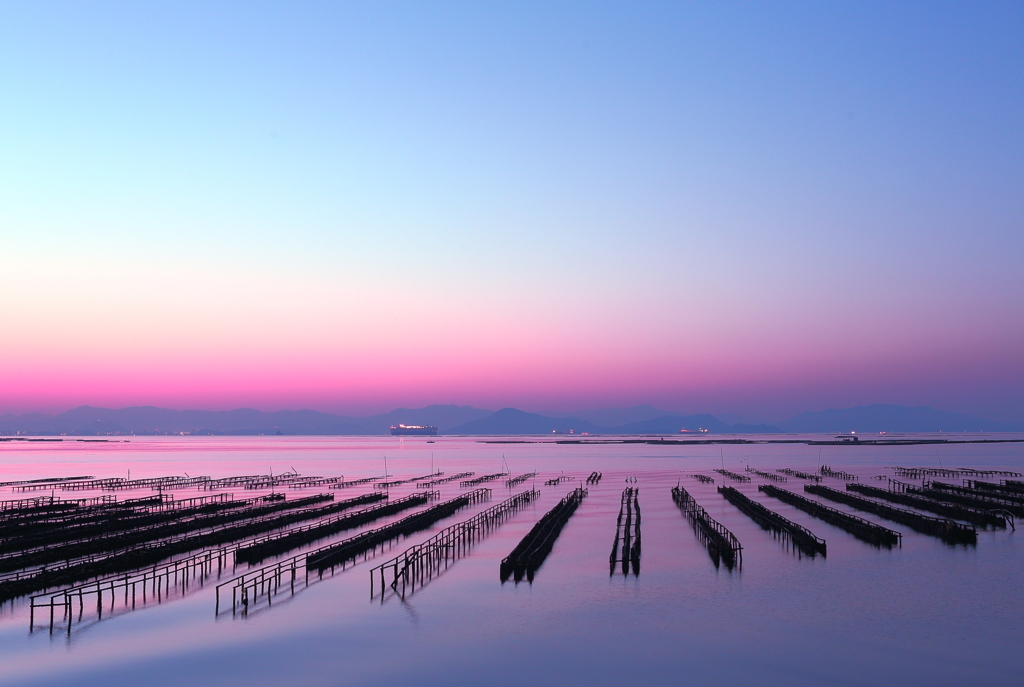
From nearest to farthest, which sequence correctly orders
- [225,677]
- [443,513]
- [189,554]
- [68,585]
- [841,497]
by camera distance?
[225,677]
[68,585]
[189,554]
[443,513]
[841,497]

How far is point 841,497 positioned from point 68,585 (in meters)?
51.9

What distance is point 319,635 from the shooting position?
75.5 feet

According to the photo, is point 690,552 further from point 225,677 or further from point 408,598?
point 225,677

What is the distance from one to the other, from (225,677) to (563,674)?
27.2ft

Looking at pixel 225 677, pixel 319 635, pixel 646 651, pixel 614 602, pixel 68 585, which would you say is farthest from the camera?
pixel 68 585

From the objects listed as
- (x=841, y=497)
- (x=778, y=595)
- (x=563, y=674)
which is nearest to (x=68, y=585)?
(x=563, y=674)

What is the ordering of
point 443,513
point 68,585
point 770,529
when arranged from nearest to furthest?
1. point 68,585
2. point 770,529
3. point 443,513

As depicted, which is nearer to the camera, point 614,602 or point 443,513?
point 614,602

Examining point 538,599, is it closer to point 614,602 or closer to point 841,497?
point 614,602

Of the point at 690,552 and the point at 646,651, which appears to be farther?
the point at 690,552

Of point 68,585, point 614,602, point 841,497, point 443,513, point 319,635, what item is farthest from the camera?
point 841,497

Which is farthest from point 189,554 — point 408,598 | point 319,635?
point 319,635

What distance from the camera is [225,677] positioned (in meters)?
19.5

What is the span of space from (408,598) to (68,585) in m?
12.3
